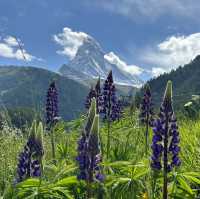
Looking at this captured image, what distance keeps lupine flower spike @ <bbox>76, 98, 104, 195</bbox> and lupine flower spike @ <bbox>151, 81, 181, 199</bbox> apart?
700 mm

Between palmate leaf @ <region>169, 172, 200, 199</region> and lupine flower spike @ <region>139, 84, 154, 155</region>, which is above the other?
lupine flower spike @ <region>139, 84, 154, 155</region>

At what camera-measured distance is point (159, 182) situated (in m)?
4.84

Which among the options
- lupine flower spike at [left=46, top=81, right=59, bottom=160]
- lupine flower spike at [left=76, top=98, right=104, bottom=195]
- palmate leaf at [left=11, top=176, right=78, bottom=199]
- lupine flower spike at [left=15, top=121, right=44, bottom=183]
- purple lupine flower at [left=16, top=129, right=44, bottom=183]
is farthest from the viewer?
lupine flower spike at [left=46, top=81, right=59, bottom=160]

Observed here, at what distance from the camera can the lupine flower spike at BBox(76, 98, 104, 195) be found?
12.2ft

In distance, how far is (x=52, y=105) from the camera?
10484 millimetres

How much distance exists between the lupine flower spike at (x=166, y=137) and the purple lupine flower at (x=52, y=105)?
18.7 ft

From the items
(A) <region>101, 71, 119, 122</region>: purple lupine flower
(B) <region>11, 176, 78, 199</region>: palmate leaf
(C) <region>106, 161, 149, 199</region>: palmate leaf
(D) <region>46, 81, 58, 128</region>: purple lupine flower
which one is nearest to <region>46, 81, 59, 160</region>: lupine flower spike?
(D) <region>46, 81, 58, 128</region>: purple lupine flower

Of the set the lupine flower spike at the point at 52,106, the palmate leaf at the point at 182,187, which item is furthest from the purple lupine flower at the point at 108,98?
the palmate leaf at the point at 182,187

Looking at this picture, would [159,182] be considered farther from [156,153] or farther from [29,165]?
[29,165]

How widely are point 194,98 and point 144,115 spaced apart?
4321 millimetres

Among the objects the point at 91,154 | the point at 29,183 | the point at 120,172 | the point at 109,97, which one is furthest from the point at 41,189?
the point at 109,97

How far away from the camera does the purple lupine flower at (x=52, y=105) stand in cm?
1015

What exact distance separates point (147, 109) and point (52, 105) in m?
2.71

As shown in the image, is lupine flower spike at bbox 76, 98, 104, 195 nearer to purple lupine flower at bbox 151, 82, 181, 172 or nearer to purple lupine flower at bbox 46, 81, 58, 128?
purple lupine flower at bbox 151, 82, 181, 172
